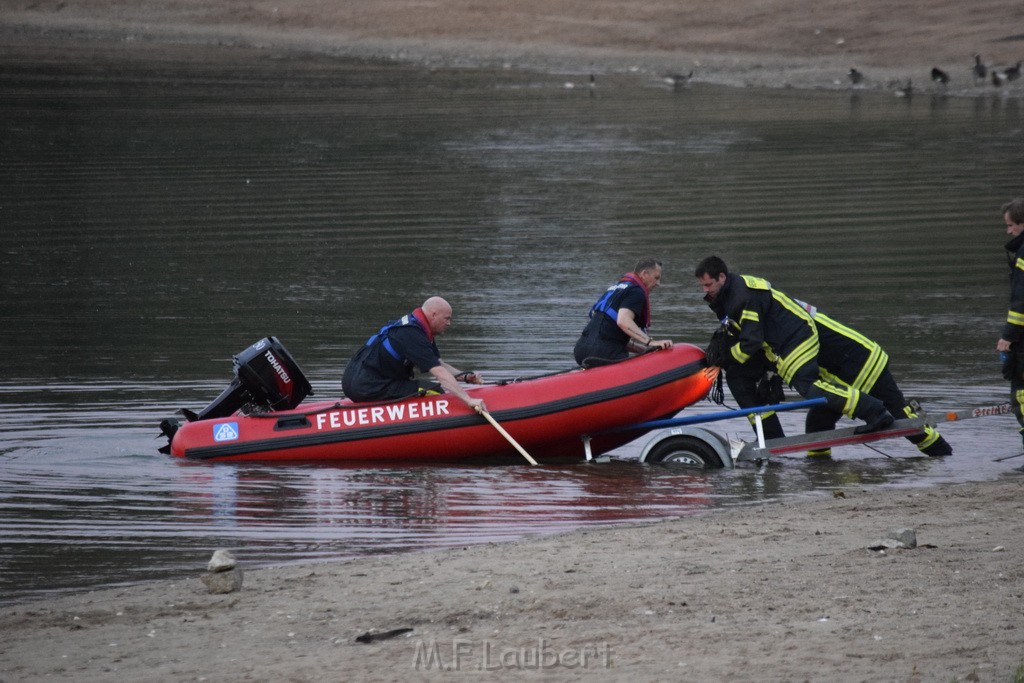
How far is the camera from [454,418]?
9.33m

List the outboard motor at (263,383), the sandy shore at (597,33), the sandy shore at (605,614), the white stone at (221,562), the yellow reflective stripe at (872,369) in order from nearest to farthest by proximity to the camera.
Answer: the sandy shore at (605,614)
the white stone at (221,562)
the yellow reflective stripe at (872,369)
the outboard motor at (263,383)
the sandy shore at (597,33)

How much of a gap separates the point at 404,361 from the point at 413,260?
781 centimetres

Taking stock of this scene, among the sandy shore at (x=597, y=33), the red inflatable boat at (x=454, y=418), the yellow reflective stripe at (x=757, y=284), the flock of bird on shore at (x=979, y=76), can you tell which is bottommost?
the red inflatable boat at (x=454, y=418)

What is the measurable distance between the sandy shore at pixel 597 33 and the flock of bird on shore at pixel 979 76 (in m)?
0.20

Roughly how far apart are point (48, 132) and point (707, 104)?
46.6 ft

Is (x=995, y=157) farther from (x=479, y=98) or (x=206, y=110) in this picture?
(x=206, y=110)

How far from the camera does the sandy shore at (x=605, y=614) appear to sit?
17.3ft

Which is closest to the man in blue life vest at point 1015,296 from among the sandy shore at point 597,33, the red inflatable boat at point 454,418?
the red inflatable boat at point 454,418

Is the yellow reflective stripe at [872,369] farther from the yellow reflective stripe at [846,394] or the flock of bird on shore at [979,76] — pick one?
the flock of bird on shore at [979,76]

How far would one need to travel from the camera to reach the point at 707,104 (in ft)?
107

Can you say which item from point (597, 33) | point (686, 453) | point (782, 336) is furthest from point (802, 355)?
point (597, 33)

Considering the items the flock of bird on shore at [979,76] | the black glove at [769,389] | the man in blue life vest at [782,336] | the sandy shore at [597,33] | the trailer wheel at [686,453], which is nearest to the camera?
the man in blue life vest at [782,336]

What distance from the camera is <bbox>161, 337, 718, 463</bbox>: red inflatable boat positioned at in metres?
9.28

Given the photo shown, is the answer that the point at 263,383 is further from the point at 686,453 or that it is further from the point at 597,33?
the point at 597,33
